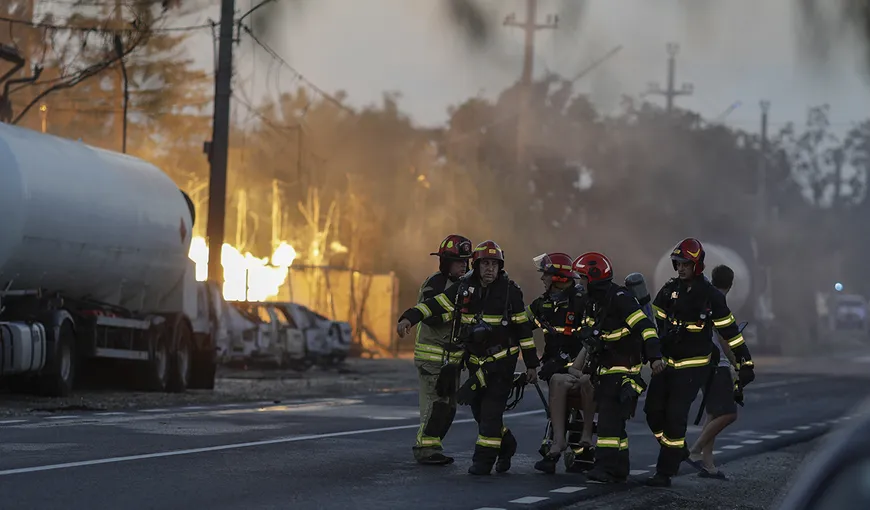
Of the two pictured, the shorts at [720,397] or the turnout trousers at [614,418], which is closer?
the turnout trousers at [614,418]

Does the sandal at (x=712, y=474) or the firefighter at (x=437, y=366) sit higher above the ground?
the firefighter at (x=437, y=366)

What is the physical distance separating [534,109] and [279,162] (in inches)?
812

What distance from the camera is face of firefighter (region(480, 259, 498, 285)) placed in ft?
41.4

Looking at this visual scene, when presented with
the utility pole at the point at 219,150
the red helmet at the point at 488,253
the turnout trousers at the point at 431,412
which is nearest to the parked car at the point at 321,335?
the utility pole at the point at 219,150

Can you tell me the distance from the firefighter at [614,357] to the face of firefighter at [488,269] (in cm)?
67

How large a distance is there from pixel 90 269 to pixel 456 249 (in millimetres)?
11794

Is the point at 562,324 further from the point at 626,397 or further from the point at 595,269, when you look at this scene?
the point at 626,397

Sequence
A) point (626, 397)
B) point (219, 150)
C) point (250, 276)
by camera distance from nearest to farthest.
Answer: point (626, 397) < point (219, 150) < point (250, 276)

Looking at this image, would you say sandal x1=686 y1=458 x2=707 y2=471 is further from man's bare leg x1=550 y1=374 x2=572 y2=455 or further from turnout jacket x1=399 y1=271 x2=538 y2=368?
turnout jacket x1=399 y1=271 x2=538 y2=368

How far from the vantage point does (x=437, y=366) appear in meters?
13.1

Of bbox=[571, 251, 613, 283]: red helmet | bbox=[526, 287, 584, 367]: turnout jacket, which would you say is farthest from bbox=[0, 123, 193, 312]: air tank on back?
bbox=[571, 251, 613, 283]: red helmet

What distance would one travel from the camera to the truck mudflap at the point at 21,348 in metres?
20.9

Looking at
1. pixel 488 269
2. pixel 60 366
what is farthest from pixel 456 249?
pixel 60 366

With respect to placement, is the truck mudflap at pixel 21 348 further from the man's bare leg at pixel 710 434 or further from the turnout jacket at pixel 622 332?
the turnout jacket at pixel 622 332
